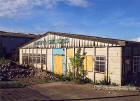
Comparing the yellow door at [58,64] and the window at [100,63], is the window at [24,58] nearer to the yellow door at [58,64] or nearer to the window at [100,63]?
the yellow door at [58,64]

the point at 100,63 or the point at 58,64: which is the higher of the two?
the point at 100,63

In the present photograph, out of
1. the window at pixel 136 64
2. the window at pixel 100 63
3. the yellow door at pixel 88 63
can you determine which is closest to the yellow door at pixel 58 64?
the yellow door at pixel 88 63

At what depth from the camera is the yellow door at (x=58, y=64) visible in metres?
20.2

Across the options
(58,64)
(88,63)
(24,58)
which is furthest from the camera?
(24,58)

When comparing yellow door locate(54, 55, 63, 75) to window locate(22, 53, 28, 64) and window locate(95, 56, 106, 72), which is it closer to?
window locate(95, 56, 106, 72)

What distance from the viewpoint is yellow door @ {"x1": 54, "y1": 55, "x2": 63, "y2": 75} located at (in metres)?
20.2

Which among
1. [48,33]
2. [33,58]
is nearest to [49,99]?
[48,33]

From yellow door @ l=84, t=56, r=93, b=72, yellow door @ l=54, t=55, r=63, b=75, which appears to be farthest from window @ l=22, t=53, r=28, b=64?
yellow door @ l=84, t=56, r=93, b=72

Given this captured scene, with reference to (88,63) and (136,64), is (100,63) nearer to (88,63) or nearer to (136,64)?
(88,63)

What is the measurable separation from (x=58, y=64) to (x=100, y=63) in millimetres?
6212

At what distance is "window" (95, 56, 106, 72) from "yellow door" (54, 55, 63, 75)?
5.14 m

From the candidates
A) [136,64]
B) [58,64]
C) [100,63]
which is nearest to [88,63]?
[100,63]

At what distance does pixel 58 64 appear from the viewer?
20.6m

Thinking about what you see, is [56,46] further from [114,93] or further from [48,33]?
[114,93]
